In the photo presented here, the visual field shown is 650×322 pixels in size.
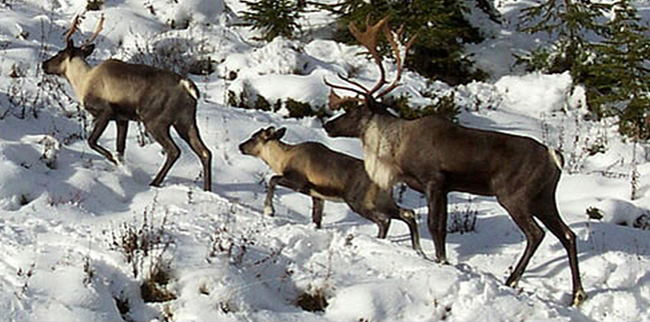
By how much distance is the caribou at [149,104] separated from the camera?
8.61 m

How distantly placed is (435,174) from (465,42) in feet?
29.7

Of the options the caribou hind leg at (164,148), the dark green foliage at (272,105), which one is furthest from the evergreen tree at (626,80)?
the caribou hind leg at (164,148)

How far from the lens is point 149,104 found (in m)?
8.60

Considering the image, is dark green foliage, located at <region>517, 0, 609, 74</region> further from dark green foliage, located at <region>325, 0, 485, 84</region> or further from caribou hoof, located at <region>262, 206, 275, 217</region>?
caribou hoof, located at <region>262, 206, 275, 217</region>

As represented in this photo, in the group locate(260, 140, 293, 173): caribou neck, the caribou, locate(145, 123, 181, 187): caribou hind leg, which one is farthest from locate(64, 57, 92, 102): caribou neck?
locate(260, 140, 293, 173): caribou neck

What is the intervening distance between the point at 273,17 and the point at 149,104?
20.6ft

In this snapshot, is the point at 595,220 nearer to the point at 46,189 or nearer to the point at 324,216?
the point at 324,216

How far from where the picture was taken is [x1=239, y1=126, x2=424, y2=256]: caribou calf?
773cm

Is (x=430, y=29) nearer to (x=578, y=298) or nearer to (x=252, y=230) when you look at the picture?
(x=252, y=230)

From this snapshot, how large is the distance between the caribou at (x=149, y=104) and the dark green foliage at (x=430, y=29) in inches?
200

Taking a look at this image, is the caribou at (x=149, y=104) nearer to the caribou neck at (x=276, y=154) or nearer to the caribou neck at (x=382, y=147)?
the caribou neck at (x=276, y=154)

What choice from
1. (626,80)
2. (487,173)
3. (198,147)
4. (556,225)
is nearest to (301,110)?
(198,147)

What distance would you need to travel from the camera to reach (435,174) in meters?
6.96

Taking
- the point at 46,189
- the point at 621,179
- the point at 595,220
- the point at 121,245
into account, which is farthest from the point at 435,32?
the point at 121,245
